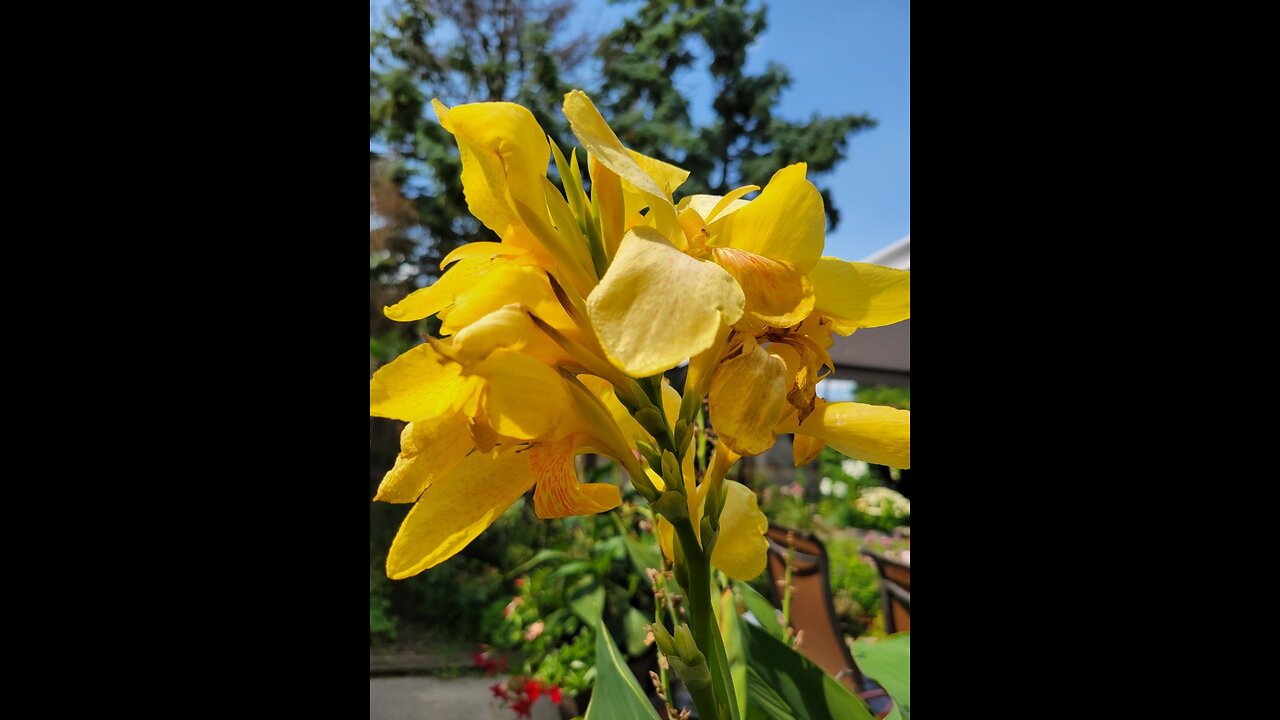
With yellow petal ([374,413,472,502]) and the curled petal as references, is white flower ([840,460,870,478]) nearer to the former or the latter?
the curled petal

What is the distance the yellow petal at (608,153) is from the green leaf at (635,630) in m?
3.47

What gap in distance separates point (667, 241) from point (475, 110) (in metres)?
0.20

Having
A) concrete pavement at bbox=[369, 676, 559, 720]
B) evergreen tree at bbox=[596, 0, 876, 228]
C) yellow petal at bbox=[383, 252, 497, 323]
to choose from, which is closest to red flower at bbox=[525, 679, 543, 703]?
concrete pavement at bbox=[369, 676, 559, 720]

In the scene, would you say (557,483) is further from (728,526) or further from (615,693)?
(615,693)

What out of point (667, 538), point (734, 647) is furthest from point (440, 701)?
point (667, 538)

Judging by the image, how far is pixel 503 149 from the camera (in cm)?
59

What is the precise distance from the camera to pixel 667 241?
0.56 metres

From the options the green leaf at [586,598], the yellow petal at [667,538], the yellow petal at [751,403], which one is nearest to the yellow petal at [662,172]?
the yellow petal at [751,403]

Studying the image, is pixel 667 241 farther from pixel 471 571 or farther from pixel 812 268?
pixel 471 571

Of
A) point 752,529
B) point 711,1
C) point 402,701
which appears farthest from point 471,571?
point 711,1

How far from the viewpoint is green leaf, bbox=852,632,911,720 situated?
38.8 inches

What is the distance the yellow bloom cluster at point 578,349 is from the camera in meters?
0.55

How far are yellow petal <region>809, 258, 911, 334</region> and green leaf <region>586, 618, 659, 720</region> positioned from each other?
0.46m

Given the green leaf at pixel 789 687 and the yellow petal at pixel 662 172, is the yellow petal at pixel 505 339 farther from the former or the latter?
the green leaf at pixel 789 687
